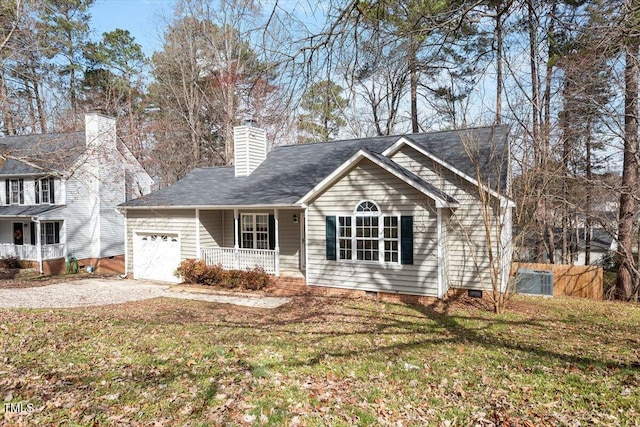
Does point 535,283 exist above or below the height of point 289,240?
below

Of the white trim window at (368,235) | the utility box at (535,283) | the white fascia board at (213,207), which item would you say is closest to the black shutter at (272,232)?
the white fascia board at (213,207)

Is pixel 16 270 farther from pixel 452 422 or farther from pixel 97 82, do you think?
pixel 452 422

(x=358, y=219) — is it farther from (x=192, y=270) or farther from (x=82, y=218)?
(x=82, y=218)

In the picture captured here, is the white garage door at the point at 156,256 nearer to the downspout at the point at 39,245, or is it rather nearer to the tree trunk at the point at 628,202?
the downspout at the point at 39,245

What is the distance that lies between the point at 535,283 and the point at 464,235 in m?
3.62

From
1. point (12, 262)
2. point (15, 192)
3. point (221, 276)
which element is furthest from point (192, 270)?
point (15, 192)

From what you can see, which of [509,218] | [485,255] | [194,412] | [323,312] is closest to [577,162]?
[509,218]

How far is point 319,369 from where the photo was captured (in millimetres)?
5984

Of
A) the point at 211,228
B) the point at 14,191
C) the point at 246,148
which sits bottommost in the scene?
the point at 211,228

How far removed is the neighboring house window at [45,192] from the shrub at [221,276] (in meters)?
11.8

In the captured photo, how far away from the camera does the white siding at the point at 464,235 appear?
11492 millimetres

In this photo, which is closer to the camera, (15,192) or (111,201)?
(15,192)

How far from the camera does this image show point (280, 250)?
1446cm

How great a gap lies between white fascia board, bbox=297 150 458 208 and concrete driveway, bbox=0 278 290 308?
330 centimetres
